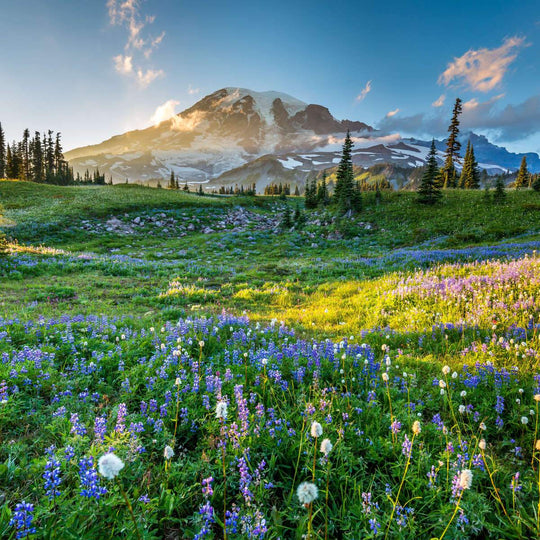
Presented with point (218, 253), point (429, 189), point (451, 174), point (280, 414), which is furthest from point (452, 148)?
point (280, 414)

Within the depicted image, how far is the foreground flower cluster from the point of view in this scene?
86.7 inches

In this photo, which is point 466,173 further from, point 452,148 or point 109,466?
point 109,466

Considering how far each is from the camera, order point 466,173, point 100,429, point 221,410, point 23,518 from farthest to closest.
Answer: point 466,173
point 100,429
point 221,410
point 23,518

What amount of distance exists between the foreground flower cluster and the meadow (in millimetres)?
23

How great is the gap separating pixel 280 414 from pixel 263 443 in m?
0.56

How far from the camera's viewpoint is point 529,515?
238cm

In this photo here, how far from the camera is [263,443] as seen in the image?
3018 mm

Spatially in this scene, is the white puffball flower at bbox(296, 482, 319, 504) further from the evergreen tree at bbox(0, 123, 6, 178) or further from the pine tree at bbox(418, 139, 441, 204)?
the evergreen tree at bbox(0, 123, 6, 178)

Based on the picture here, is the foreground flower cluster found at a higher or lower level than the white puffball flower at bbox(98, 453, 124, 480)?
lower

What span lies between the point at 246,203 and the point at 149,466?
2325 inches

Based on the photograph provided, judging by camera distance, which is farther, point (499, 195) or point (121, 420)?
point (499, 195)

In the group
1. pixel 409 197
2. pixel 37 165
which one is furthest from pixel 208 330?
pixel 37 165

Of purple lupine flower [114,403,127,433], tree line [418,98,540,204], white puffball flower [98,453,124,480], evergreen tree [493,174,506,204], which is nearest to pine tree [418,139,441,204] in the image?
tree line [418,98,540,204]

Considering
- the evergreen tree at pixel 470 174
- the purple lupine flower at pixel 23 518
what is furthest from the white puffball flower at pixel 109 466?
the evergreen tree at pixel 470 174
